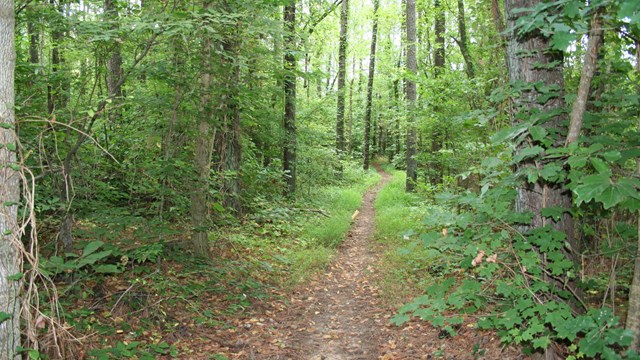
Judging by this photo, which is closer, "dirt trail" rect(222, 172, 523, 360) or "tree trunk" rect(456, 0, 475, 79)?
"dirt trail" rect(222, 172, 523, 360)

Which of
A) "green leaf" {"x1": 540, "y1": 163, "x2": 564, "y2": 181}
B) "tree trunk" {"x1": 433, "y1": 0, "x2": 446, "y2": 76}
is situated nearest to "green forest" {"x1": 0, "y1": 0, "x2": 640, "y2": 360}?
"green leaf" {"x1": 540, "y1": 163, "x2": 564, "y2": 181}

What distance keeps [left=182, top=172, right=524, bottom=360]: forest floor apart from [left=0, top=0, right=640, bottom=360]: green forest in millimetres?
30

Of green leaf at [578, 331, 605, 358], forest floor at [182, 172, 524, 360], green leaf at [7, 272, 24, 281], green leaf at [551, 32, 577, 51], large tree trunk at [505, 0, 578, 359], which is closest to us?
green leaf at [551, 32, 577, 51]

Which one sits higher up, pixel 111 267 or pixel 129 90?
pixel 129 90

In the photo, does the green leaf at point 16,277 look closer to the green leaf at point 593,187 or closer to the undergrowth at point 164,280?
the undergrowth at point 164,280

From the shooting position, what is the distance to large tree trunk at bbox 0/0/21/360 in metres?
2.93

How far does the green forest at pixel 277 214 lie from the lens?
119 inches

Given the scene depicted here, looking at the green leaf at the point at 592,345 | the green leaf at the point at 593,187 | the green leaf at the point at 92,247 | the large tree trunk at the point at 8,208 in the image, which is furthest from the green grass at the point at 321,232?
the green leaf at the point at 593,187

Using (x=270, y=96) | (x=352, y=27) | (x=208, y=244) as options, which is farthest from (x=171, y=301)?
(x=352, y=27)

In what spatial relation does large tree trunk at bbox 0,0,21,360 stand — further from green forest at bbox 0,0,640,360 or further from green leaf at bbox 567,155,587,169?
green leaf at bbox 567,155,587,169

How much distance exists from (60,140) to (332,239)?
6.08m

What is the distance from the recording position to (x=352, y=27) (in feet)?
104

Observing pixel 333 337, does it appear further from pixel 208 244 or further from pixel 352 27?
pixel 352 27

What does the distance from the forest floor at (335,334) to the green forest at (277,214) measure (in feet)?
0.10
